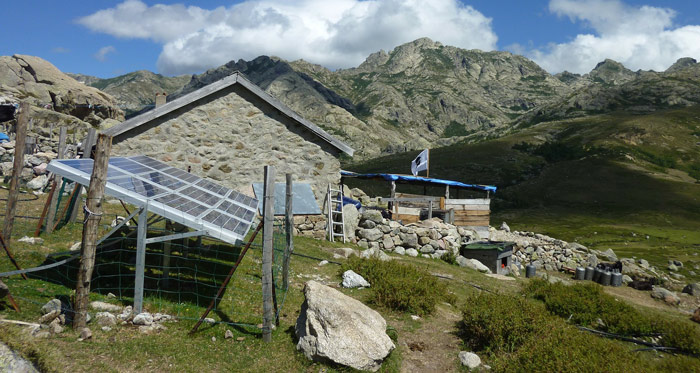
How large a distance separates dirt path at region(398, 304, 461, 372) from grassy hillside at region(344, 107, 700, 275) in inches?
1170

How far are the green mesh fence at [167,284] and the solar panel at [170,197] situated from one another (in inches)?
33.6

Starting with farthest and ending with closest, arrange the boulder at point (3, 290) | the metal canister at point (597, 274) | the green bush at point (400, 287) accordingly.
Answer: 1. the metal canister at point (597, 274)
2. the green bush at point (400, 287)
3. the boulder at point (3, 290)

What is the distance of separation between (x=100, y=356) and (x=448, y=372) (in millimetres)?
5548

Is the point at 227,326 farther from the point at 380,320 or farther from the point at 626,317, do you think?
the point at 626,317

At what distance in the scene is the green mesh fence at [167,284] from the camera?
22.5 feet

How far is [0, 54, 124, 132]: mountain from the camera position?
28.1 meters

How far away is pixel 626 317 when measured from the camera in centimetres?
1026

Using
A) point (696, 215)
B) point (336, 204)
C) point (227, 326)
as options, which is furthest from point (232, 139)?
point (696, 215)

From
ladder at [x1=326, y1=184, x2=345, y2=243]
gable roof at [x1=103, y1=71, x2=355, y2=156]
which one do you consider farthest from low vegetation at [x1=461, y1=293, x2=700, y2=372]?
gable roof at [x1=103, y1=71, x2=355, y2=156]

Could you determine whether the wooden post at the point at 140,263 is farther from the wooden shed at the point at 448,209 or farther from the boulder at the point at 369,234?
the wooden shed at the point at 448,209

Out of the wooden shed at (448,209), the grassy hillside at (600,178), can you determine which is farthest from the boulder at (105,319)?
the grassy hillside at (600,178)

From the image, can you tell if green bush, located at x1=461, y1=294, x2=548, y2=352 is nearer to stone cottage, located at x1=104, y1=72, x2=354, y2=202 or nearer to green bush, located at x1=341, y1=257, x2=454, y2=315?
green bush, located at x1=341, y1=257, x2=454, y2=315

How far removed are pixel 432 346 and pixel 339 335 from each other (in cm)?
241

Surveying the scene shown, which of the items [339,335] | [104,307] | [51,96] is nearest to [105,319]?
[104,307]
